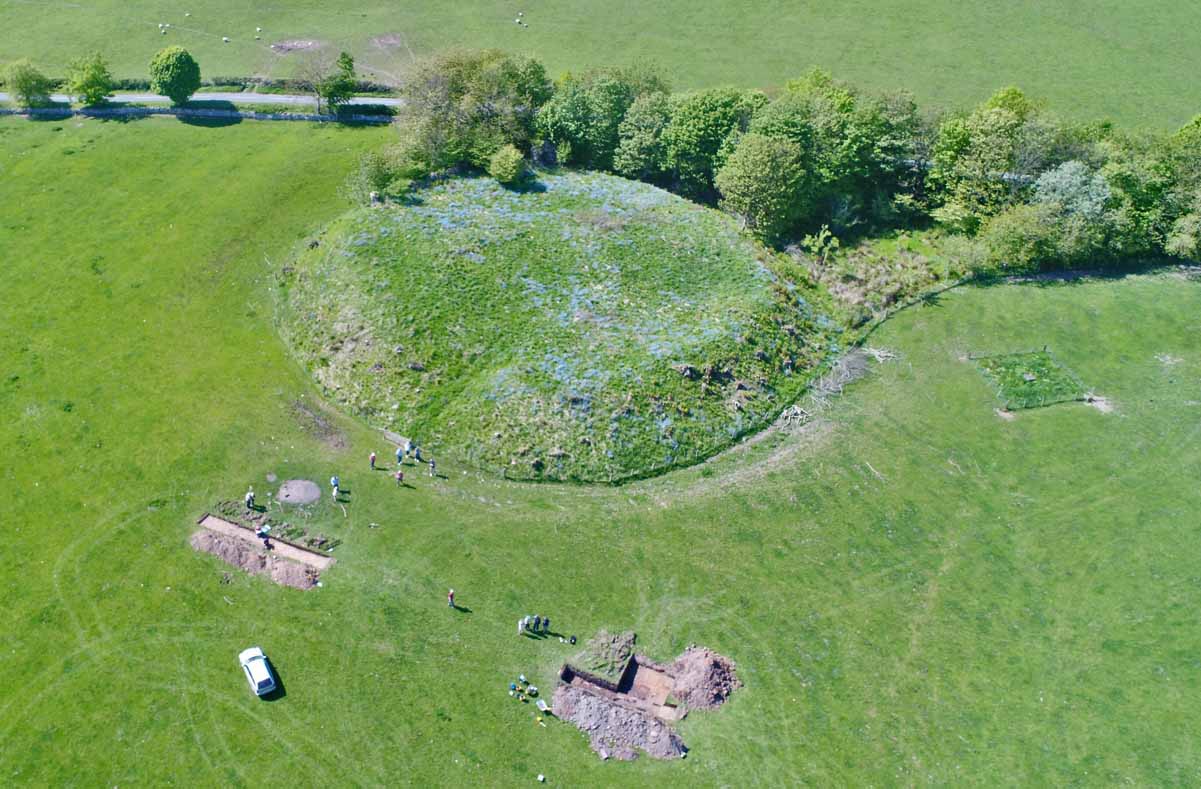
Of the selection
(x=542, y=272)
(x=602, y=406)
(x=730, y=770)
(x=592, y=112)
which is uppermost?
(x=592, y=112)

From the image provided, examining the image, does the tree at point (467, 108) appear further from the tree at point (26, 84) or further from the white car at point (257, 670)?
the white car at point (257, 670)

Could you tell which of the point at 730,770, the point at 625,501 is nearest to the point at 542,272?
the point at 625,501

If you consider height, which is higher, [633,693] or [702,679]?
[702,679]

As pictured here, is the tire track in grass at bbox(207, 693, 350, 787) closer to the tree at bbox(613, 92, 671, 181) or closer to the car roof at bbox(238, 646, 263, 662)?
the car roof at bbox(238, 646, 263, 662)

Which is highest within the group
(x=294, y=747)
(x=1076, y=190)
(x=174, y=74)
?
(x=174, y=74)

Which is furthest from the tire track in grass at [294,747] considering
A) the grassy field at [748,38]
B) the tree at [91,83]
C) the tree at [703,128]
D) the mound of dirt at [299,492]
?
the grassy field at [748,38]

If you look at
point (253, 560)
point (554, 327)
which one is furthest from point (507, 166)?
point (253, 560)

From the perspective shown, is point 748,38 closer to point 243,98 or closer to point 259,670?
point 243,98

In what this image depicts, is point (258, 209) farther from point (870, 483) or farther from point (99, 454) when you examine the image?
point (870, 483)
